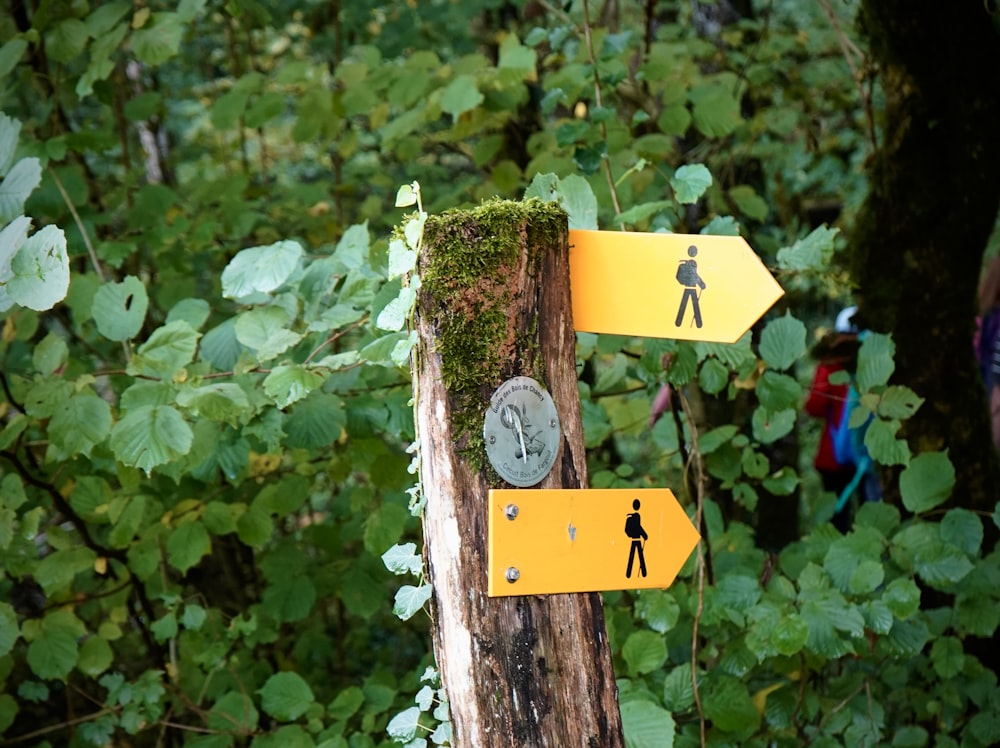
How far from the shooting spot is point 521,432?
46.4 inches

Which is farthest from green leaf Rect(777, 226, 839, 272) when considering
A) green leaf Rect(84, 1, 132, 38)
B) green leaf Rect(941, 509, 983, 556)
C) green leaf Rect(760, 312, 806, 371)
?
green leaf Rect(84, 1, 132, 38)

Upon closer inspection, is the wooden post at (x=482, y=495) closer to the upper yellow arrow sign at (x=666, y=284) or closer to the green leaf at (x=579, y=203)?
the upper yellow arrow sign at (x=666, y=284)

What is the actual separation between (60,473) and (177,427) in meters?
0.97

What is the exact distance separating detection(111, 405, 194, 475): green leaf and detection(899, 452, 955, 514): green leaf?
1578 millimetres

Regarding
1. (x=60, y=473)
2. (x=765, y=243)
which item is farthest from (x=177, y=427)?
(x=765, y=243)

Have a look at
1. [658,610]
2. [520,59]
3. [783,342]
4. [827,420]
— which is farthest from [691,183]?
[827,420]

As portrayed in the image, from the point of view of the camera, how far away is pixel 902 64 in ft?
8.77

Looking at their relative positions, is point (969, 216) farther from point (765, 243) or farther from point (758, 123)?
point (758, 123)

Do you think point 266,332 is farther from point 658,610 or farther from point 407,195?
point 658,610

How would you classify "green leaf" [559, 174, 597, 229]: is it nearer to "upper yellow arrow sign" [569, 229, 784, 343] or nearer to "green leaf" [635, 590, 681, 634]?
"upper yellow arrow sign" [569, 229, 784, 343]

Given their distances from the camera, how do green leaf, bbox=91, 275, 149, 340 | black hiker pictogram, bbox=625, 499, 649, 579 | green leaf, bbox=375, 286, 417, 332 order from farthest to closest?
green leaf, bbox=91, 275, 149, 340 < black hiker pictogram, bbox=625, 499, 649, 579 < green leaf, bbox=375, 286, 417, 332

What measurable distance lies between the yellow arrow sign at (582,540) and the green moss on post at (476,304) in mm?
94

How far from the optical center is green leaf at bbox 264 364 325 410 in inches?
59.4

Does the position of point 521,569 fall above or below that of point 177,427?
above
